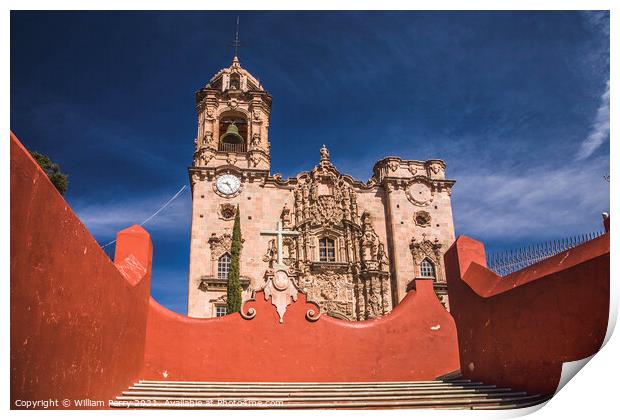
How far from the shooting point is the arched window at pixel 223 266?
1912 centimetres

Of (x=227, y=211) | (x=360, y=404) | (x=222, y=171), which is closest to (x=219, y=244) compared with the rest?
(x=227, y=211)

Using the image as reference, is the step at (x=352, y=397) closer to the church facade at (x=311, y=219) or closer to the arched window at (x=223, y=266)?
the church facade at (x=311, y=219)

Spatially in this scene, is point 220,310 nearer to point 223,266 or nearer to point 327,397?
point 223,266

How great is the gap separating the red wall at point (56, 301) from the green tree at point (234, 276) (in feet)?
36.0

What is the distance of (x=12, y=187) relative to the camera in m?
3.03

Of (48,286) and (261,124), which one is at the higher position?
(261,124)

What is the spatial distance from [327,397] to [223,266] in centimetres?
1437

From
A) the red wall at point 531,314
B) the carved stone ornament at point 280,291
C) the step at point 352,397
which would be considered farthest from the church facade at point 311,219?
the step at point 352,397

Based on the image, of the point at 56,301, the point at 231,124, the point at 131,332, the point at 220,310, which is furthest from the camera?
the point at 231,124

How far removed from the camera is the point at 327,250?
20.9 meters
